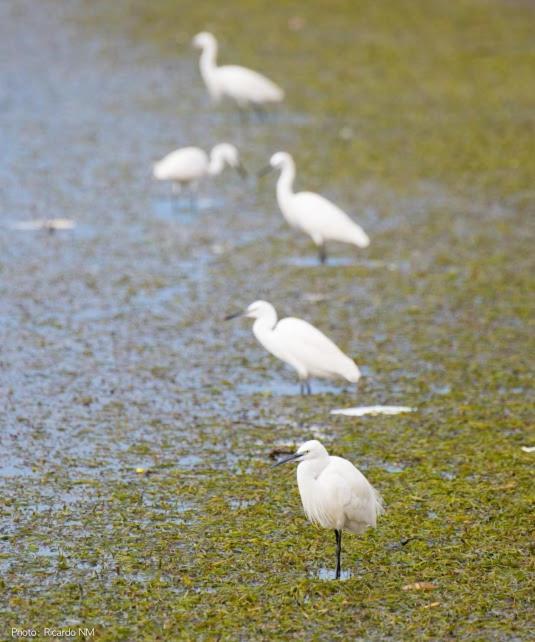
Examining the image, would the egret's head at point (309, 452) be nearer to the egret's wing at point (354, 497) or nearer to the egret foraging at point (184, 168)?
the egret's wing at point (354, 497)

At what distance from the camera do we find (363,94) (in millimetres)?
15984

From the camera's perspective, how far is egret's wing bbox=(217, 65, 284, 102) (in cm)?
1488

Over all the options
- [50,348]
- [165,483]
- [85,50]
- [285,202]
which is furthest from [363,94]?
[165,483]

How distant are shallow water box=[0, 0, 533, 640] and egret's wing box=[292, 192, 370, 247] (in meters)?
0.30

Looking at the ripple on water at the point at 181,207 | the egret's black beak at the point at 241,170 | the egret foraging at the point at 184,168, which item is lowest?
the ripple on water at the point at 181,207

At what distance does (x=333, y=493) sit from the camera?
Answer: 15.4 feet

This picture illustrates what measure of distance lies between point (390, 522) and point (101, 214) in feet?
21.2

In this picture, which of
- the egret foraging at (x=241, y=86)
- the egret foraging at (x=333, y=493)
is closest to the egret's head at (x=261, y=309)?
the egret foraging at (x=333, y=493)

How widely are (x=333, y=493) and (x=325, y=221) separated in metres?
5.10

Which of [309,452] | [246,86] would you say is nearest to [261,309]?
[309,452]

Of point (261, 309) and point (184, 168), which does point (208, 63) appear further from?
point (261, 309)

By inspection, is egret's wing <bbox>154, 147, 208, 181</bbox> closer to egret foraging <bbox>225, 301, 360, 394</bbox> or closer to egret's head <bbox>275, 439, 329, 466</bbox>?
egret foraging <bbox>225, 301, 360, 394</bbox>

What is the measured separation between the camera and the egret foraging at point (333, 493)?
472cm

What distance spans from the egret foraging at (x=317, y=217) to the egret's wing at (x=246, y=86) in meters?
4.90
